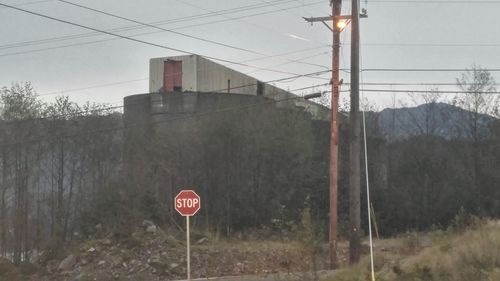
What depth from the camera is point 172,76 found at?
59938 millimetres

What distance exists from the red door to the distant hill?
19.8 meters

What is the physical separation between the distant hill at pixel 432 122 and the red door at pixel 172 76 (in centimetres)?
1975

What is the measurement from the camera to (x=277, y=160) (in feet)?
153

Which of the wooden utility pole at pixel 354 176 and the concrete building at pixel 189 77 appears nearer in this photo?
the wooden utility pole at pixel 354 176

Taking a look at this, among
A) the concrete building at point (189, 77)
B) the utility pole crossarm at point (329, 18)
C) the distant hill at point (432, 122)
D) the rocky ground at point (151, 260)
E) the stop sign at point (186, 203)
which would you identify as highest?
the concrete building at point (189, 77)

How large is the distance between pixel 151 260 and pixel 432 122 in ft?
128

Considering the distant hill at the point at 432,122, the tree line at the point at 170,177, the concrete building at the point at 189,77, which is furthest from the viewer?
the concrete building at the point at 189,77

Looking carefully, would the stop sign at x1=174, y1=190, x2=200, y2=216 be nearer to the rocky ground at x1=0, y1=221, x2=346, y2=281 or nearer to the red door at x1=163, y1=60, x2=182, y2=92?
the rocky ground at x1=0, y1=221, x2=346, y2=281

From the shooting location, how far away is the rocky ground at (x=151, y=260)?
91.9 feet

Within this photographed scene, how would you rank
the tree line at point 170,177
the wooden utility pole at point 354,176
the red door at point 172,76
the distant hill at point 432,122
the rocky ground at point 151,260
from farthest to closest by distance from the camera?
the red door at point 172,76
the distant hill at point 432,122
the tree line at point 170,177
the rocky ground at point 151,260
the wooden utility pole at point 354,176

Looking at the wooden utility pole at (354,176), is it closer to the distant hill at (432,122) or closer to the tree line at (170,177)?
the tree line at (170,177)

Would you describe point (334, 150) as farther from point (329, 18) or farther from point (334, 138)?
point (329, 18)

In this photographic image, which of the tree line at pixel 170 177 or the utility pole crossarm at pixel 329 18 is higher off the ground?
the utility pole crossarm at pixel 329 18

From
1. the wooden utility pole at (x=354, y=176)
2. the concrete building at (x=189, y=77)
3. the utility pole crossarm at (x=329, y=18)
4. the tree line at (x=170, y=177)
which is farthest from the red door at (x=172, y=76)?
the wooden utility pole at (x=354, y=176)
